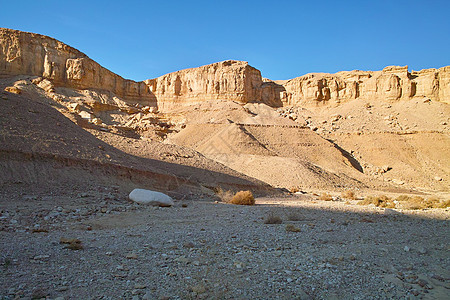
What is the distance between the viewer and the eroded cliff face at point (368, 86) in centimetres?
5597

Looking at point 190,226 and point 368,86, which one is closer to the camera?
point 190,226

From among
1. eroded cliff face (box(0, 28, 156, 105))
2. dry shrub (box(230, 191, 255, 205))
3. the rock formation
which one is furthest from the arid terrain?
eroded cliff face (box(0, 28, 156, 105))

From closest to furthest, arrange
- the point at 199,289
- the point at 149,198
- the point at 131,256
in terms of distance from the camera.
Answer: the point at 199,289
the point at 131,256
the point at 149,198

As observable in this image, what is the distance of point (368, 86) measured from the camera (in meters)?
60.4

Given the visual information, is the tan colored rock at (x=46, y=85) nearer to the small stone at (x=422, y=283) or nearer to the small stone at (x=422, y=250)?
the small stone at (x=422, y=250)

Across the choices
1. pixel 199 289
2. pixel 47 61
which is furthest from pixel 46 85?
pixel 199 289

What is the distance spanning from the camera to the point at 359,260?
15.7ft

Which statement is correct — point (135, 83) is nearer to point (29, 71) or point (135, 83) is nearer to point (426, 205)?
point (29, 71)

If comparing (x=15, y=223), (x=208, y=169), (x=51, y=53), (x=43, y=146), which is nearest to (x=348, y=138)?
(x=208, y=169)

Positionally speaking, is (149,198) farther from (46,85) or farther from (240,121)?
(46,85)

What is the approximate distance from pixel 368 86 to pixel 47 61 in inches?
2447

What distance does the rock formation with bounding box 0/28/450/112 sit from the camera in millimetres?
55219

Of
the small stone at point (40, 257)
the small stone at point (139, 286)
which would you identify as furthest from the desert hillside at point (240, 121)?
the small stone at point (139, 286)

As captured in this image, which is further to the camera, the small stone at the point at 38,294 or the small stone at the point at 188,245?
the small stone at the point at 188,245
